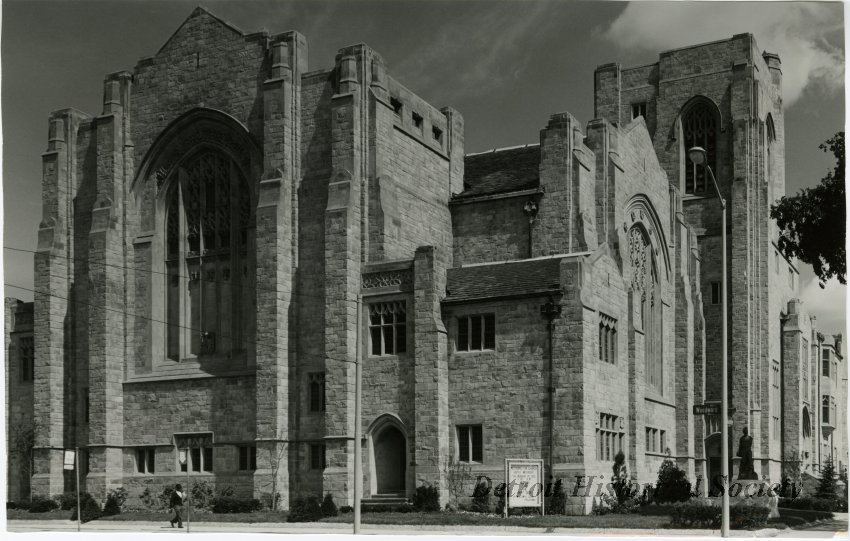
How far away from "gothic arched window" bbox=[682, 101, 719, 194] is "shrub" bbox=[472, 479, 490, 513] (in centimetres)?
2644

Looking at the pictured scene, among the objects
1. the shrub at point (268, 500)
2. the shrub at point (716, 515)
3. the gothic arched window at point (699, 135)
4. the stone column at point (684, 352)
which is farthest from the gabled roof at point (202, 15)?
the gothic arched window at point (699, 135)

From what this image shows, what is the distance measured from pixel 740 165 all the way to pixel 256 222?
1057 inches

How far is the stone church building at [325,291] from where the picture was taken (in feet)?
140

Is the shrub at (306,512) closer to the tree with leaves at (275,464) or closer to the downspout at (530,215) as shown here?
the tree with leaves at (275,464)

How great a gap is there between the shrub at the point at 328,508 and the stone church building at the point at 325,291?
0.80 metres

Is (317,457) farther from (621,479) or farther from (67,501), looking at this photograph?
(621,479)

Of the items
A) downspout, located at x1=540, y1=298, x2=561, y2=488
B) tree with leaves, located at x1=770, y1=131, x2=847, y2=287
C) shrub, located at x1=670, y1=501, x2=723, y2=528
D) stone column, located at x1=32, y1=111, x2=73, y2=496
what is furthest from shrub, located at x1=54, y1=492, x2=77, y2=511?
tree with leaves, located at x1=770, y1=131, x2=847, y2=287

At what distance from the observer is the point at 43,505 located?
47.2 meters

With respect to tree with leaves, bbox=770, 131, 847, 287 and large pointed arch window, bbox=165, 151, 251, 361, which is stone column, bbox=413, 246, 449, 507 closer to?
large pointed arch window, bbox=165, 151, 251, 361

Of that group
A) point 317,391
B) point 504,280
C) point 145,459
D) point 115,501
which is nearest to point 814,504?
point 504,280

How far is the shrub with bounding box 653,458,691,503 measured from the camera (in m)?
47.0

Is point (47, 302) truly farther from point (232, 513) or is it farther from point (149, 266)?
point (232, 513)

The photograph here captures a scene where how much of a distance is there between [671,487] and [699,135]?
22.4m

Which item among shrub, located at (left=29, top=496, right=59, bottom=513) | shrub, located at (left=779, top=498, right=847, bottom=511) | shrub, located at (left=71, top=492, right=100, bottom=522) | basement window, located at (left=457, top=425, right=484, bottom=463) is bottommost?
shrub, located at (left=29, top=496, right=59, bottom=513)
